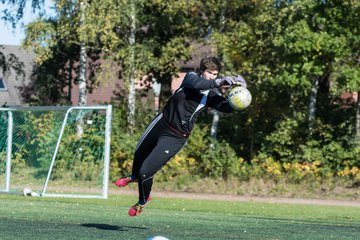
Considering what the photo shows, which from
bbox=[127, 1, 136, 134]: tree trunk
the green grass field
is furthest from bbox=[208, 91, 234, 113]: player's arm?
bbox=[127, 1, 136, 134]: tree trunk

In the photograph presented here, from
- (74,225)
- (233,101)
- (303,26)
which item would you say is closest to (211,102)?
(233,101)

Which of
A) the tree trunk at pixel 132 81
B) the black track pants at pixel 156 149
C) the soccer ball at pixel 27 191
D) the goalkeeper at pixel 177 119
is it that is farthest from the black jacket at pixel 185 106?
the tree trunk at pixel 132 81

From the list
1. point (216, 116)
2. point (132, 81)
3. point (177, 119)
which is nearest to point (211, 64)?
point (177, 119)

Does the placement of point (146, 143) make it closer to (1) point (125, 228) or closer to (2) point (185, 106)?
(2) point (185, 106)

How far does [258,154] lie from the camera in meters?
29.6

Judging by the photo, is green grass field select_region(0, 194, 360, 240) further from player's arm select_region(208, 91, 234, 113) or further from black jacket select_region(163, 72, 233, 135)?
player's arm select_region(208, 91, 234, 113)

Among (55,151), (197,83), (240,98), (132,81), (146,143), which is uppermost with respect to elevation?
(197,83)

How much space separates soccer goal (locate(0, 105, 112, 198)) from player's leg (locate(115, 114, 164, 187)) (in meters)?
9.53

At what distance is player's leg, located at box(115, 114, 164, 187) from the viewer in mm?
11680

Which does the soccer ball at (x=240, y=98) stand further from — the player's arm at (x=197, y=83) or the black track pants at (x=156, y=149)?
the black track pants at (x=156, y=149)

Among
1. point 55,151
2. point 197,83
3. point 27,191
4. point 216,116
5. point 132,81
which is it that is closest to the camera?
point 197,83

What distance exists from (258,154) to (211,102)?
18.1 meters

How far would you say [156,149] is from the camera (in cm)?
1154

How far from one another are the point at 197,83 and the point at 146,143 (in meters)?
1.23
